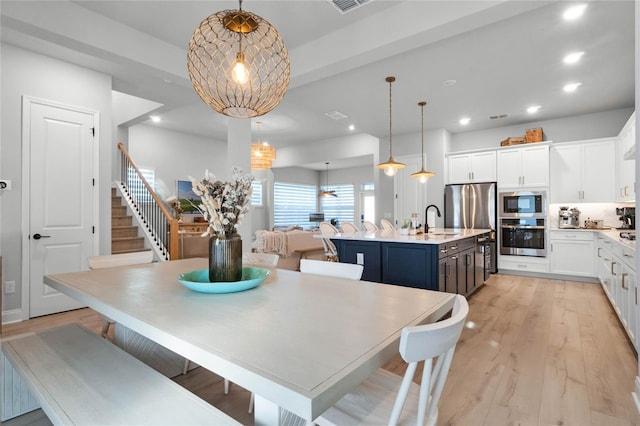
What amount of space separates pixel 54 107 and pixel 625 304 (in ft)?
20.2

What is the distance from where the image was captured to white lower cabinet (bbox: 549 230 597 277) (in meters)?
5.11

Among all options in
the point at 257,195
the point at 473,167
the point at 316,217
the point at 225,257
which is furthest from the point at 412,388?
the point at 316,217

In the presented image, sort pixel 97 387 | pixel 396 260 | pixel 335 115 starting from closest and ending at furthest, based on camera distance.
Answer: pixel 97 387, pixel 396 260, pixel 335 115

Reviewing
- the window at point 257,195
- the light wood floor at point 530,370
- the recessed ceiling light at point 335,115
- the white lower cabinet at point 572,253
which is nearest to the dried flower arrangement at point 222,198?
the light wood floor at point 530,370

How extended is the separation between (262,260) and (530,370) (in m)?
2.14

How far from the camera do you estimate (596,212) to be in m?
5.50

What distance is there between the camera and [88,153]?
388 centimetres

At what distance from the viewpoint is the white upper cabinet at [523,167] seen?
5527mm

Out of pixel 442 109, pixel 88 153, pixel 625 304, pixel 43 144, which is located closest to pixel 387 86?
pixel 442 109

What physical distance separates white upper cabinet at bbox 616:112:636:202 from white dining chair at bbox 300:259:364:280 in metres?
4.06

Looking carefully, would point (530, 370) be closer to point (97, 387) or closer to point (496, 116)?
point (97, 387)

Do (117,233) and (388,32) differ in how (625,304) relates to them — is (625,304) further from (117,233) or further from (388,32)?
(117,233)

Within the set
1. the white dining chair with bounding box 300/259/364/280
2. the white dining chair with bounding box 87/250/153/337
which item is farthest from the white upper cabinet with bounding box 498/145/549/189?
the white dining chair with bounding box 87/250/153/337

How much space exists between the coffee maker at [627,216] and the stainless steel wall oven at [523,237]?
1.00 meters
